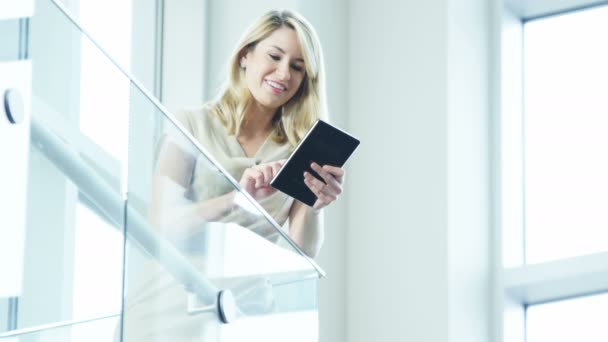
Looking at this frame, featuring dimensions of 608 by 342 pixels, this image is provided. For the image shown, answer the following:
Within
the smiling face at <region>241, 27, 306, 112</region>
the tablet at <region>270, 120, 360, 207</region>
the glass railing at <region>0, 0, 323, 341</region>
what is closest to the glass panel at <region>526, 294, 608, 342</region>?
the smiling face at <region>241, 27, 306, 112</region>

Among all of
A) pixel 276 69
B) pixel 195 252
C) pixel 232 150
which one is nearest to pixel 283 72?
pixel 276 69

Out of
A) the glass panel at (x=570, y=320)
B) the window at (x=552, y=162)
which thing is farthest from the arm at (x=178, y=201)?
the glass panel at (x=570, y=320)

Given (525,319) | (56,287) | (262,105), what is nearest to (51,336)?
(56,287)

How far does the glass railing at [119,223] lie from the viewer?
1904 millimetres

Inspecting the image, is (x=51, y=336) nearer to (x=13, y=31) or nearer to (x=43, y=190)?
(x=43, y=190)

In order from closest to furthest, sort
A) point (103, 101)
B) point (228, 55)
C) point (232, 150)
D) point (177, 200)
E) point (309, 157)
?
point (103, 101)
point (177, 200)
point (309, 157)
point (232, 150)
point (228, 55)

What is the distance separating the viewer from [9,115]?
6.09 feet

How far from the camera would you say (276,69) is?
381 cm

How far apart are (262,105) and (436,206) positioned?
1.59 m

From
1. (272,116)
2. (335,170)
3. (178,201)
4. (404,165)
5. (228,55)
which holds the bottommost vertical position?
(178,201)

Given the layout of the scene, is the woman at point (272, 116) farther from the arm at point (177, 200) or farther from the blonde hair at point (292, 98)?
the arm at point (177, 200)

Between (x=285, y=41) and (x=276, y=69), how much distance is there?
0.11 metres

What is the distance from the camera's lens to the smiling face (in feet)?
12.5

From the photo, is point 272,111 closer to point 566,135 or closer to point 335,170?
point 335,170
